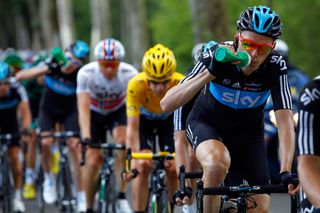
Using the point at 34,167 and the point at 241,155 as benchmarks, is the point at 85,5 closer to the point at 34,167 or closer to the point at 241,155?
the point at 34,167

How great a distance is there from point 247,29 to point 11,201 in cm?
648

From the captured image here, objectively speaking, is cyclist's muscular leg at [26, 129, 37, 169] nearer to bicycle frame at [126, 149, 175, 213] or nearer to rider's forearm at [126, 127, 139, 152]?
rider's forearm at [126, 127, 139, 152]

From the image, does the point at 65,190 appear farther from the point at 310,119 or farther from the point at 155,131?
the point at 310,119

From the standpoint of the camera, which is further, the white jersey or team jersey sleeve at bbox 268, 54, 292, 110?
the white jersey

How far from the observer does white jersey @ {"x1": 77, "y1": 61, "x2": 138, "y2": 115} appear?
10.3 meters

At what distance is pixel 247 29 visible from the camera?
5.98m

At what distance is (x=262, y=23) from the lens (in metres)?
5.92

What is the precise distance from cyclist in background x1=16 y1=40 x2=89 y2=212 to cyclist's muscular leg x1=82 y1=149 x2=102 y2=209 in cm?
172

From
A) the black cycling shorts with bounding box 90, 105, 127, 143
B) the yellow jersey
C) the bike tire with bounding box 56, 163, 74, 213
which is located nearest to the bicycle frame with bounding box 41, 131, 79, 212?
the bike tire with bounding box 56, 163, 74, 213

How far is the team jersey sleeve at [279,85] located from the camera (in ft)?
20.7

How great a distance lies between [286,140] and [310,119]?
1.78 meters

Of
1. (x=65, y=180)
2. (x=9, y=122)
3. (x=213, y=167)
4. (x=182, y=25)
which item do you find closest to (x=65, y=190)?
(x=65, y=180)

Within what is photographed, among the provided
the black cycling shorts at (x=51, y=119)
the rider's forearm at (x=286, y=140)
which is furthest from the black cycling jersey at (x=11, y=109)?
the rider's forearm at (x=286, y=140)

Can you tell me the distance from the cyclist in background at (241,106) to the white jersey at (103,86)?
3663 mm
